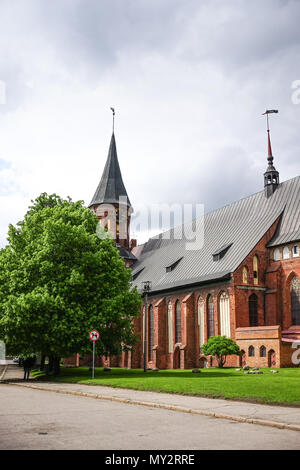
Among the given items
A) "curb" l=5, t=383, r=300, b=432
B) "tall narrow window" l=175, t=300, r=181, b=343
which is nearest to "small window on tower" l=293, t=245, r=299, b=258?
"tall narrow window" l=175, t=300, r=181, b=343

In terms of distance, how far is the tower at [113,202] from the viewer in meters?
67.9

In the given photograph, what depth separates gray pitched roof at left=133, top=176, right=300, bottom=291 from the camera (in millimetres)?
40531

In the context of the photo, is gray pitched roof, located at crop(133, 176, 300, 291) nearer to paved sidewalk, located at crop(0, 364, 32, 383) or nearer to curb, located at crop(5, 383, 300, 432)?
paved sidewalk, located at crop(0, 364, 32, 383)

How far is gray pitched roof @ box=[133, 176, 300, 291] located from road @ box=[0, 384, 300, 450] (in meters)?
28.3

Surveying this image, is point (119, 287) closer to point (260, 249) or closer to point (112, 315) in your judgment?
point (112, 315)

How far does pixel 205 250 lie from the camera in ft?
156

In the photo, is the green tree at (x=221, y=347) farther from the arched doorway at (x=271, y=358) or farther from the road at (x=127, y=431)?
the road at (x=127, y=431)

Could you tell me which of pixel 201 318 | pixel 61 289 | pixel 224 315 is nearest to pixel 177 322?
pixel 201 318

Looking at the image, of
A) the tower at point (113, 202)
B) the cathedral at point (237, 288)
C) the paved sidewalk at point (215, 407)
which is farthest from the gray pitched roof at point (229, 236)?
the paved sidewalk at point (215, 407)

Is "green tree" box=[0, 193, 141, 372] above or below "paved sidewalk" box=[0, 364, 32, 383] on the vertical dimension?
above

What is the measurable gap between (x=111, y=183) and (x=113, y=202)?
2902 mm

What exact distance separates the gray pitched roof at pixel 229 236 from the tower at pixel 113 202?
14.0 metres
